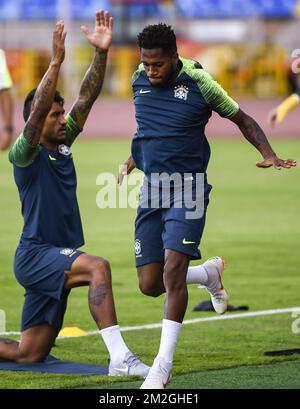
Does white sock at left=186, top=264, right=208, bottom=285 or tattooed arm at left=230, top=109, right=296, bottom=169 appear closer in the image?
tattooed arm at left=230, top=109, right=296, bottom=169

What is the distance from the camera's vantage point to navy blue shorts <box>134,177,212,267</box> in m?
9.15

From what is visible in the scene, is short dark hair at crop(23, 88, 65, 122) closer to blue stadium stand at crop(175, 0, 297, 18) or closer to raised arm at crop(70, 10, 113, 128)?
raised arm at crop(70, 10, 113, 128)

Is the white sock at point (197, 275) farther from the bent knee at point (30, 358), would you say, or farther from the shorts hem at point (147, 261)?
the bent knee at point (30, 358)

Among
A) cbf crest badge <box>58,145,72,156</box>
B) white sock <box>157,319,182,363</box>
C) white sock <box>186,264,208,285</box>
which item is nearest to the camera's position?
white sock <box>157,319,182,363</box>

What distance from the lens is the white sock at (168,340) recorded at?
8.72 metres

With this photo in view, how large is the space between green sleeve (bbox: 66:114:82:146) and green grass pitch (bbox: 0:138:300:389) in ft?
5.64

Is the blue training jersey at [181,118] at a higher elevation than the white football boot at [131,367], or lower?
higher

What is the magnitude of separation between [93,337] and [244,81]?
41.7 metres

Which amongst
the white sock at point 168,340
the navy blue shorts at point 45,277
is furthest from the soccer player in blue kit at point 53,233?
the white sock at point 168,340

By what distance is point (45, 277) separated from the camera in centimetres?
919

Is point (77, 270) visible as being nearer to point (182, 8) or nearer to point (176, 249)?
point (176, 249)

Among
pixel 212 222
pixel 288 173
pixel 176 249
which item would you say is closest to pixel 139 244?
pixel 176 249

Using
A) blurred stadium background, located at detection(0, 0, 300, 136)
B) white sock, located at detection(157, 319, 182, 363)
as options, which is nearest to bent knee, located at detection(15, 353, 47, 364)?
white sock, located at detection(157, 319, 182, 363)

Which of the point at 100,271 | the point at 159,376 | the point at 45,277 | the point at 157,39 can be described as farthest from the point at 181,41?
the point at 159,376
